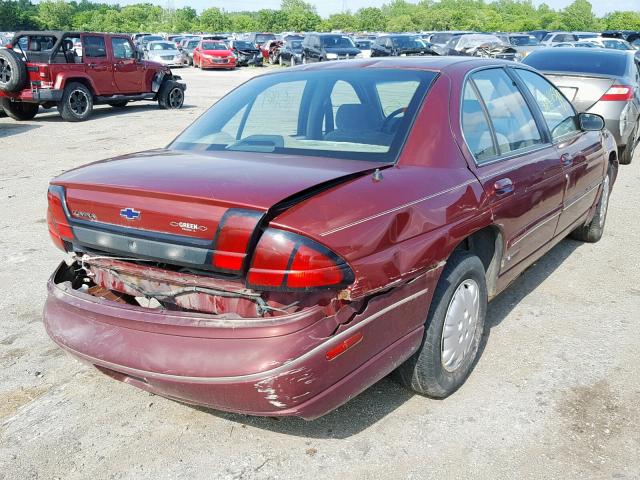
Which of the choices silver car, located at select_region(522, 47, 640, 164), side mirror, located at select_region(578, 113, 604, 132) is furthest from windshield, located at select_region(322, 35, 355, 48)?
side mirror, located at select_region(578, 113, 604, 132)

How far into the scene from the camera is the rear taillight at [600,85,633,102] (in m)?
8.44

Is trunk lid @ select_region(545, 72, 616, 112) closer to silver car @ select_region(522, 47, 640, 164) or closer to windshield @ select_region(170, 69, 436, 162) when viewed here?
silver car @ select_region(522, 47, 640, 164)

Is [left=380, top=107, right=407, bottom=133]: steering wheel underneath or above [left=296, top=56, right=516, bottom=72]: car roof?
underneath

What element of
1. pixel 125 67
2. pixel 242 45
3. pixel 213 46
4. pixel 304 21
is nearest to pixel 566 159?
pixel 125 67

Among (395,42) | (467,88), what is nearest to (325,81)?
(467,88)

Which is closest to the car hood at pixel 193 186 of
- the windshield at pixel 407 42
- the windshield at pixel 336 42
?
the windshield at pixel 407 42

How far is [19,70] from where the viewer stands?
13422 mm

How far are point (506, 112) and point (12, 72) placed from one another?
40.5 ft

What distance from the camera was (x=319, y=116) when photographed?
11.9ft

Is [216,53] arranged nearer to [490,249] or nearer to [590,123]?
[590,123]

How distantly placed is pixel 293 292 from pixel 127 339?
0.75m

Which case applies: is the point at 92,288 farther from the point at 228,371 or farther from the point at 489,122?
the point at 489,122

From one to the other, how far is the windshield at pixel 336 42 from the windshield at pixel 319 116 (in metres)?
25.7

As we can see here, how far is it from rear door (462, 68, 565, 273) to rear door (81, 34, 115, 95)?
1243cm
